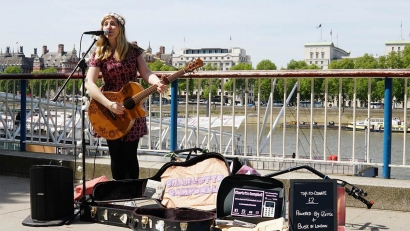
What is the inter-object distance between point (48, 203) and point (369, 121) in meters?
3.67

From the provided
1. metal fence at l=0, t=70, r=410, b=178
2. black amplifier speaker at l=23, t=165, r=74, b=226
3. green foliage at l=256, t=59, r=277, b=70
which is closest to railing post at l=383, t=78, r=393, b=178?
metal fence at l=0, t=70, r=410, b=178

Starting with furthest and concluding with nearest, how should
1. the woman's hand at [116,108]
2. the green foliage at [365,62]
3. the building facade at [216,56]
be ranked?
the building facade at [216,56]
the green foliage at [365,62]
the woman's hand at [116,108]

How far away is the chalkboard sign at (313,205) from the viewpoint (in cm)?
414

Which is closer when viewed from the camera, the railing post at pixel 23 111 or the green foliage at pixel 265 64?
the railing post at pixel 23 111

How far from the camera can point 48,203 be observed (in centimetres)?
492

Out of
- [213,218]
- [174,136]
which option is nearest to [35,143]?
[174,136]

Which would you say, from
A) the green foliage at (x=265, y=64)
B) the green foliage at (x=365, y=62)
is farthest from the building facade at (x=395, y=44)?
the green foliage at (x=365, y=62)

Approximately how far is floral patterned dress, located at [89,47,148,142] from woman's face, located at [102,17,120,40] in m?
0.19

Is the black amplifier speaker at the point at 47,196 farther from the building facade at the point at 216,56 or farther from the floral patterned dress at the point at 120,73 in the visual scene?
the building facade at the point at 216,56

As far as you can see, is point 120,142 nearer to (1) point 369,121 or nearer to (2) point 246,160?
(2) point 246,160

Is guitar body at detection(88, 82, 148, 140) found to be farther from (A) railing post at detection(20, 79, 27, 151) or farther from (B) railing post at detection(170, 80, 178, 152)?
(A) railing post at detection(20, 79, 27, 151)

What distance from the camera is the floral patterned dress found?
531 cm

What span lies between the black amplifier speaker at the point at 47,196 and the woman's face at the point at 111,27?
1257mm

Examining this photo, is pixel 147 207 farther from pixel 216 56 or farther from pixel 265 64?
pixel 216 56
